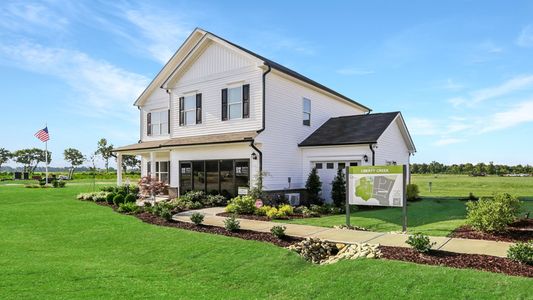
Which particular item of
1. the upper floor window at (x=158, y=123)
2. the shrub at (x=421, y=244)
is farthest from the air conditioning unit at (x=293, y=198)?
the shrub at (x=421, y=244)

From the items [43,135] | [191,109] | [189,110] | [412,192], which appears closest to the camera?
[412,192]

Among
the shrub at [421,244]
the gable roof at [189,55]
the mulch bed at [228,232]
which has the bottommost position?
the mulch bed at [228,232]

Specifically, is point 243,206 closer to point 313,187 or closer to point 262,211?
point 262,211

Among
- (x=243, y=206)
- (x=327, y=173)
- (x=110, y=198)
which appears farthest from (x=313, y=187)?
(x=110, y=198)

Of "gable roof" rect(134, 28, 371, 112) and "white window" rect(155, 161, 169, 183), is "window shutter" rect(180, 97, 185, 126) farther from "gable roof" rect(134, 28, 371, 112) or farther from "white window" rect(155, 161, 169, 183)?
"white window" rect(155, 161, 169, 183)

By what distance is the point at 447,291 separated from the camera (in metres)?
6.39

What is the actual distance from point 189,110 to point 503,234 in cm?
1772

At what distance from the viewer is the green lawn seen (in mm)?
6723

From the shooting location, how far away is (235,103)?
2080 cm

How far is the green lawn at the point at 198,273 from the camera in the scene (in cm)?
672

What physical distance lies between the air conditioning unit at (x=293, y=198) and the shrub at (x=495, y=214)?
1008 centimetres

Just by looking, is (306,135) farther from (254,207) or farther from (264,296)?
(264,296)

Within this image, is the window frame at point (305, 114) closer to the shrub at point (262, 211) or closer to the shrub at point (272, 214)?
the shrub at point (262, 211)

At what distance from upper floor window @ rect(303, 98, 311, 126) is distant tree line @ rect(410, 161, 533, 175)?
61111mm
